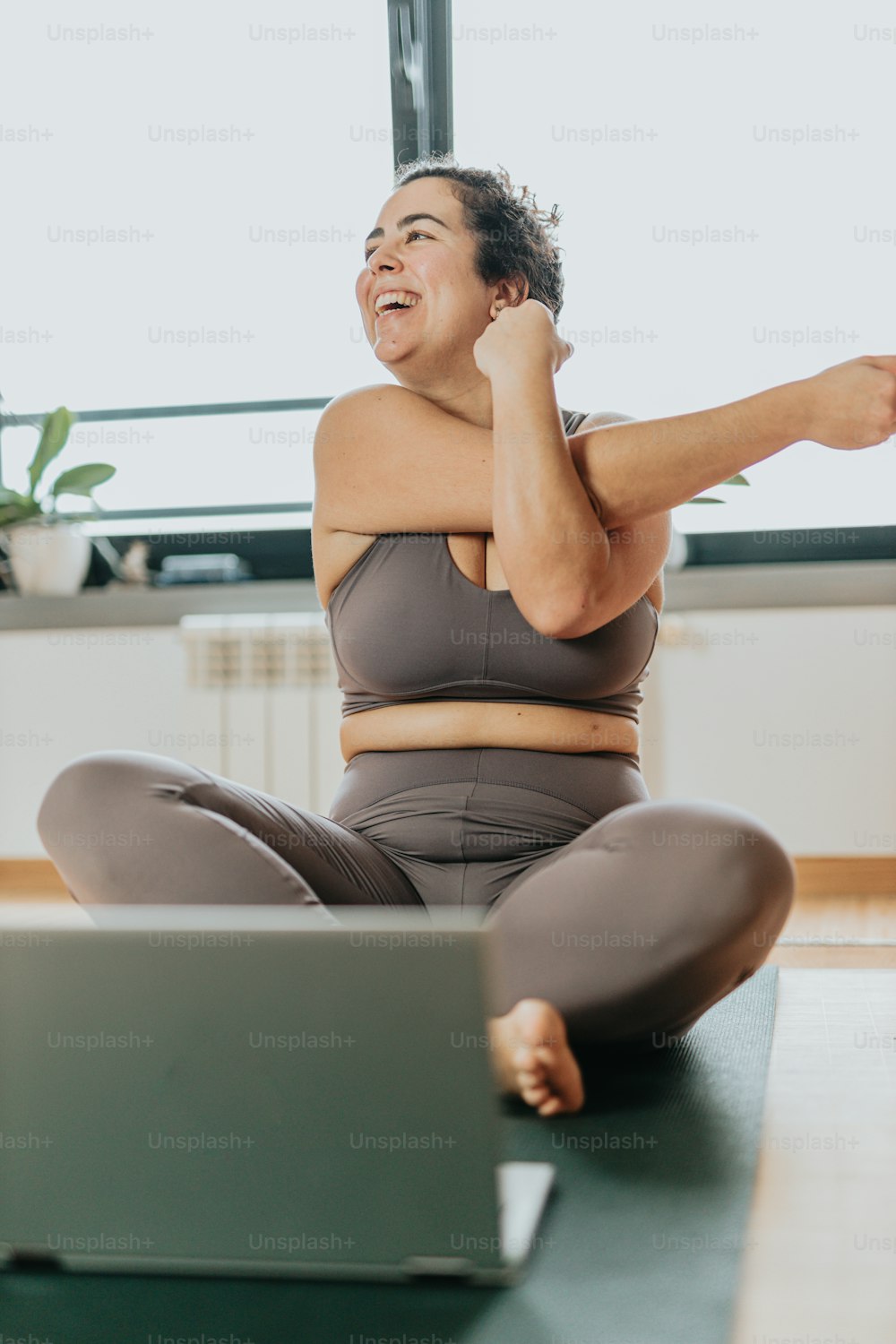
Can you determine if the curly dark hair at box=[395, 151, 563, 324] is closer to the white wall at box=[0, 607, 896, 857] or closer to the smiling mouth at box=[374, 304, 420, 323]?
the smiling mouth at box=[374, 304, 420, 323]

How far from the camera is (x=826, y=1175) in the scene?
912 millimetres

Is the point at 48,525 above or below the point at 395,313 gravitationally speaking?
below

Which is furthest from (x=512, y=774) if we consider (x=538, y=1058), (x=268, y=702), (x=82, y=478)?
(x=82, y=478)

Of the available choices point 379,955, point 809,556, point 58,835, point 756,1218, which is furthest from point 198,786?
point 809,556

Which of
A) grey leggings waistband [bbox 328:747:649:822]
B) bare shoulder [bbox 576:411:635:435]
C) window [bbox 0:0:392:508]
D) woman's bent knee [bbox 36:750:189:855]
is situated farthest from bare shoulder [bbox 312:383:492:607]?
window [bbox 0:0:392:508]

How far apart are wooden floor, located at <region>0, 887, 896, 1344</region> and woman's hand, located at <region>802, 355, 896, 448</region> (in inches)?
23.3

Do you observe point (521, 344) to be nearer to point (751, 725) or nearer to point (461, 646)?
point (461, 646)

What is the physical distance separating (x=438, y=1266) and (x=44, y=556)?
2574mm

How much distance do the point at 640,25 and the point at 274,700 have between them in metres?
1.78

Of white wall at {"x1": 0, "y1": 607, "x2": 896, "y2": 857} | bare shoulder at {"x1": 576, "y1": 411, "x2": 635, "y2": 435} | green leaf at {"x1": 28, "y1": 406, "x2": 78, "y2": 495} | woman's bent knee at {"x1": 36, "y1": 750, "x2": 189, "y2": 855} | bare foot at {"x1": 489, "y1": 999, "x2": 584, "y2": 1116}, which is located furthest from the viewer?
green leaf at {"x1": 28, "y1": 406, "x2": 78, "y2": 495}

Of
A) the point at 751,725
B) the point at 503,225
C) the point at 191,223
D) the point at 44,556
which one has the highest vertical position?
the point at 191,223

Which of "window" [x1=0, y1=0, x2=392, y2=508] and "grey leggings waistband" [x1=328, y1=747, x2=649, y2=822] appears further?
"window" [x1=0, y1=0, x2=392, y2=508]

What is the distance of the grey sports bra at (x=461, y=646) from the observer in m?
1.25

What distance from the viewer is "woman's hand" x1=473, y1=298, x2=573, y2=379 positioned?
124 centimetres
